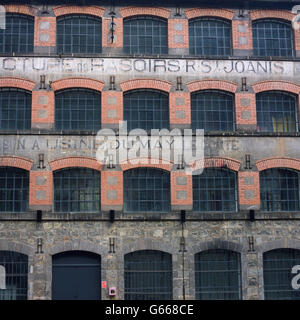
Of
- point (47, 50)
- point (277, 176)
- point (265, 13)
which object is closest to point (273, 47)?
point (265, 13)

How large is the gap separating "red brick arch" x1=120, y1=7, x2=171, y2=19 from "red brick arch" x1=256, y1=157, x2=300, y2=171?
259 inches

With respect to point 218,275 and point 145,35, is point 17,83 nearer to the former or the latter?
point 145,35

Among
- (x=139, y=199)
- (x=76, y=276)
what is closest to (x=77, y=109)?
(x=139, y=199)

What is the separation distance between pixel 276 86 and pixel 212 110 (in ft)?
8.50

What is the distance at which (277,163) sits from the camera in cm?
1933

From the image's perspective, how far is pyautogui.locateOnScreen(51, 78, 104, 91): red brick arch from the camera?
63.2 ft

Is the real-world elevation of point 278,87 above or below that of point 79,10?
below

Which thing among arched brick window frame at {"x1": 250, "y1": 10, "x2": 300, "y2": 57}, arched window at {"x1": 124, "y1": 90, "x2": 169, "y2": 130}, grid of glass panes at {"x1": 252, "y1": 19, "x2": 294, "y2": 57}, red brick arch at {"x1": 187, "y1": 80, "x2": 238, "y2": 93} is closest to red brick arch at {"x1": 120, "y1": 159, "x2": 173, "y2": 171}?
arched window at {"x1": 124, "y1": 90, "x2": 169, "y2": 130}

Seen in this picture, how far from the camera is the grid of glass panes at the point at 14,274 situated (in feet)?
59.2

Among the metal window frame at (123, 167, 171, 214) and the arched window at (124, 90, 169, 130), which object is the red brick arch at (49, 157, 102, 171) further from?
the arched window at (124, 90, 169, 130)

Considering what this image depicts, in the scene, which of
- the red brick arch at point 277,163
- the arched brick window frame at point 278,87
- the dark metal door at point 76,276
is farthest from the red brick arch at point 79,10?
the dark metal door at point 76,276

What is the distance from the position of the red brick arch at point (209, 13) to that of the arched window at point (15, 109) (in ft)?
22.3

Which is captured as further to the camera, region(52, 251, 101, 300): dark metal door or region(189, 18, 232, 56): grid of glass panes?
region(189, 18, 232, 56): grid of glass panes

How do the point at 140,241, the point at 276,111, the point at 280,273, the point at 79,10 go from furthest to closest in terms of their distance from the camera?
1. the point at 276,111
2. the point at 79,10
3. the point at 280,273
4. the point at 140,241
